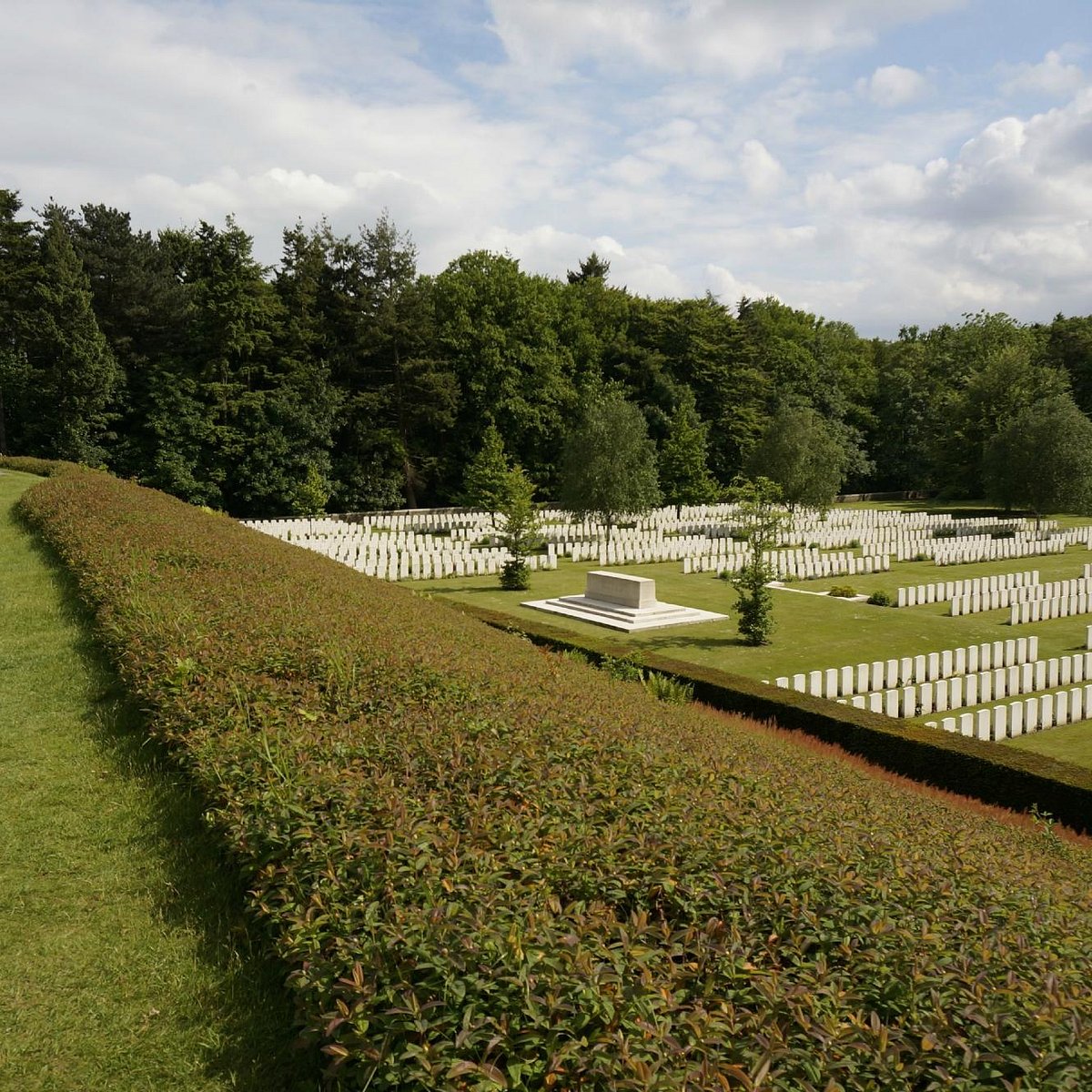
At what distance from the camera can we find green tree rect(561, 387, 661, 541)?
116ft

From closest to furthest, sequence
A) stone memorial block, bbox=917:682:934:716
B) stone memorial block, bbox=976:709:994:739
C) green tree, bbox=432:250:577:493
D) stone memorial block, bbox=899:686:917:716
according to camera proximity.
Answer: stone memorial block, bbox=976:709:994:739
stone memorial block, bbox=899:686:917:716
stone memorial block, bbox=917:682:934:716
green tree, bbox=432:250:577:493

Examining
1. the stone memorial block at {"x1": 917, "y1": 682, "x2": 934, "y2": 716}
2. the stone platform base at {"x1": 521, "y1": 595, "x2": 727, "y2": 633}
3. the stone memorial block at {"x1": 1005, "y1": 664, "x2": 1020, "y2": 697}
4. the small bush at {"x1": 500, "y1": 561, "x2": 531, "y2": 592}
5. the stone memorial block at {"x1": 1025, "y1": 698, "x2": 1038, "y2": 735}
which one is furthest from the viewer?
the small bush at {"x1": 500, "y1": 561, "x2": 531, "y2": 592}

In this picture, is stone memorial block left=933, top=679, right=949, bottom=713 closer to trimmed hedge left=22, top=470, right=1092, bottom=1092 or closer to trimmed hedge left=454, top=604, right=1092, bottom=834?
trimmed hedge left=454, top=604, right=1092, bottom=834

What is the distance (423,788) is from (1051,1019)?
2959 millimetres

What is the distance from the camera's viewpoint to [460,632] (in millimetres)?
8914

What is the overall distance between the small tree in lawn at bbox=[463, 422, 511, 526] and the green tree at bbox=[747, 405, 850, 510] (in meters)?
13.1

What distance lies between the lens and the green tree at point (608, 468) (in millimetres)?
35250

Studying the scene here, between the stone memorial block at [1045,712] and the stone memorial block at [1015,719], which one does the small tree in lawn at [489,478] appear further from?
the stone memorial block at [1015,719]

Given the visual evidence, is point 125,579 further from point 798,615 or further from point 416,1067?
point 798,615

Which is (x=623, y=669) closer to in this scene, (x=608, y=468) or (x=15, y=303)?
(x=608, y=468)

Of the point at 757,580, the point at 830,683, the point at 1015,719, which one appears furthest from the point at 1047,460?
the point at 830,683

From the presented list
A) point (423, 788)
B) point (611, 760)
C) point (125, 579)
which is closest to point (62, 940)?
point (423, 788)

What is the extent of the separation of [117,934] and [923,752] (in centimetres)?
971

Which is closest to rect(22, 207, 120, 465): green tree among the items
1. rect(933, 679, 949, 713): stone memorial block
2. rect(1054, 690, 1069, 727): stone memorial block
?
rect(933, 679, 949, 713): stone memorial block
